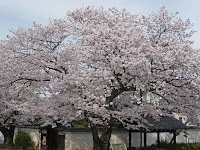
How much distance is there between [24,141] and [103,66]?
43.4ft

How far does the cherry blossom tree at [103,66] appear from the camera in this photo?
13.8 metres

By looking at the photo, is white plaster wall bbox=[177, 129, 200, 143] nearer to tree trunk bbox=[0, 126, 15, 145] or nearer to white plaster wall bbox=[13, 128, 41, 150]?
white plaster wall bbox=[13, 128, 41, 150]

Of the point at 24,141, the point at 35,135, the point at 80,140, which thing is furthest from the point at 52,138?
the point at 24,141

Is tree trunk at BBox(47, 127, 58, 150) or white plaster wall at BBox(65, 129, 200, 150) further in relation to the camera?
tree trunk at BBox(47, 127, 58, 150)

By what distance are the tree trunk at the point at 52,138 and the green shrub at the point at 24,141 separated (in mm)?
2824

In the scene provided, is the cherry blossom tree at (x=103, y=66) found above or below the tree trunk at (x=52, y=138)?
above

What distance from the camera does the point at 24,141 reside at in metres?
23.6

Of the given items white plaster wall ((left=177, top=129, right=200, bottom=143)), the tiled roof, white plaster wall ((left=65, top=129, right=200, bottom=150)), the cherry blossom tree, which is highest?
the cherry blossom tree

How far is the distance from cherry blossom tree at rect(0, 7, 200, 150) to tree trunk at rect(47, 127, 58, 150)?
3.59 meters

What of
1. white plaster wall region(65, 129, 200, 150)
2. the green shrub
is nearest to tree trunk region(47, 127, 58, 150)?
white plaster wall region(65, 129, 200, 150)

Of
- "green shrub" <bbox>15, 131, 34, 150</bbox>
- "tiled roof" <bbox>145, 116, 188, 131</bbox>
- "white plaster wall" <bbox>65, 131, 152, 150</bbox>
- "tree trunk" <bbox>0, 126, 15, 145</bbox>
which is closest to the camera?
"tiled roof" <bbox>145, 116, 188, 131</bbox>

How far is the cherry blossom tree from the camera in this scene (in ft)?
45.3

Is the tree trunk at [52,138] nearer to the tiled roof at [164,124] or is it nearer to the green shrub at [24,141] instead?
the green shrub at [24,141]

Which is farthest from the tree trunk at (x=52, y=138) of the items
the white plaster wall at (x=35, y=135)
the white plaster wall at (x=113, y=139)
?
the white plaster wall at (x=35, y=135)
